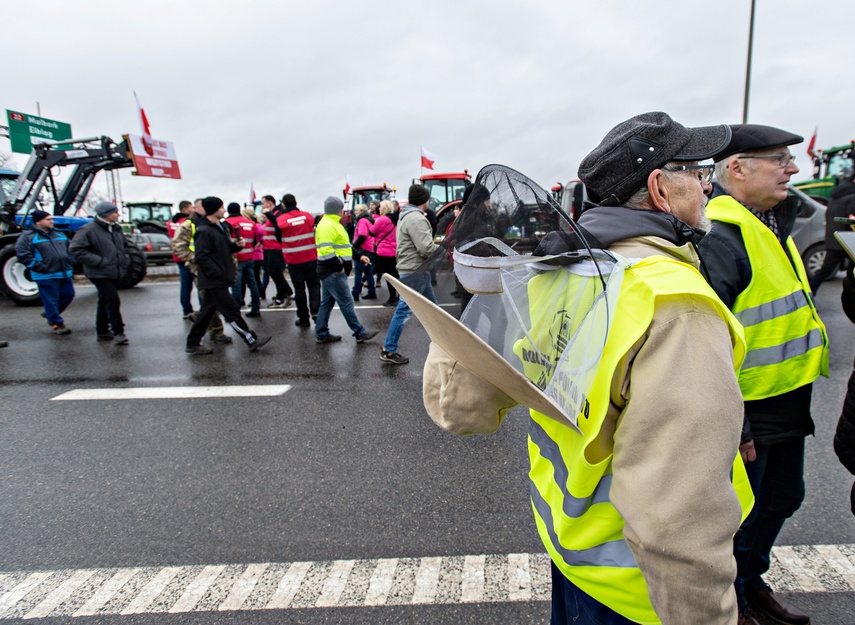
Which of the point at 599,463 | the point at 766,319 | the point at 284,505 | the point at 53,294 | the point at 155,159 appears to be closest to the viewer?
the point at 599,463

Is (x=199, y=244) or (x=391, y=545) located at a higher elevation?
(x=199, y=244)

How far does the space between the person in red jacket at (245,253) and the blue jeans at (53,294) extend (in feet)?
7.61

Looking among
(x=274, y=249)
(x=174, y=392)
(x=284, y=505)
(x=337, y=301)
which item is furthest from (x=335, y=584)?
(x=274, y=249)

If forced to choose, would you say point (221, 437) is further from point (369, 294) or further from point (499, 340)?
point (369, 294)

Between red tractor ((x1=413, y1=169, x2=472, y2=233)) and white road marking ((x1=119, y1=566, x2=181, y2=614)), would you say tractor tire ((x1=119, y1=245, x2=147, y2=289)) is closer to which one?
red tractor ((x1=413, y1=169, x2=472, y2=233))

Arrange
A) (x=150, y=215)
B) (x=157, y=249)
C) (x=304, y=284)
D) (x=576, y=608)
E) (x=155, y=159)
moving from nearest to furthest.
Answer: (x=576, y=608)
(x=304, y=284)
(x=155, y=159)
(x=157, y=249)
(x=150, y=215)

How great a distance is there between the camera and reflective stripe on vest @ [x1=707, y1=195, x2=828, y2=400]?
1835mm

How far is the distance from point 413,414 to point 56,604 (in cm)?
252

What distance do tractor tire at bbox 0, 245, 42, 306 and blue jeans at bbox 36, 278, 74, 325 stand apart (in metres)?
2.62

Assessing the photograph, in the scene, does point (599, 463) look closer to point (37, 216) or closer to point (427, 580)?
point (427, 580)

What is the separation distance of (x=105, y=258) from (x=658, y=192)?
23.8 feet

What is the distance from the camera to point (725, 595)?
36.0 inches

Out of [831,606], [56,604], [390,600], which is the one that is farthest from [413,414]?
[831,606]

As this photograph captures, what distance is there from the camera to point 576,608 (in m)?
1.24
